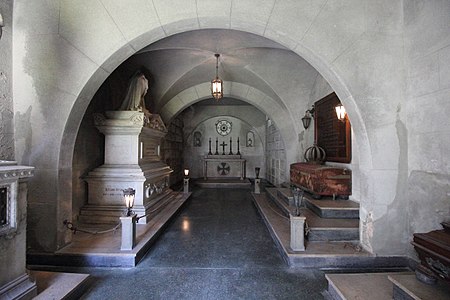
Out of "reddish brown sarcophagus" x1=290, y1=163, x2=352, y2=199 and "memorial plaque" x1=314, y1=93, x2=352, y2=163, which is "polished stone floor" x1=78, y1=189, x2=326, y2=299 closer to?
"reddish brown sarcophagus" x1=290, y1=163, x2=352, y2=199

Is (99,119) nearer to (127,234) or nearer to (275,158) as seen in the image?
(127,234)

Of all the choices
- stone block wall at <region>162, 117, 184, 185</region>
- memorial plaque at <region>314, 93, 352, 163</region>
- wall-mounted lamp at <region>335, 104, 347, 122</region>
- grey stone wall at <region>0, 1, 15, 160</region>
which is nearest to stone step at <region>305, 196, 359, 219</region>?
memorial plaque at <region>314, 93, 352, 163</region>

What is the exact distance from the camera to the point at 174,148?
9336 millimetres

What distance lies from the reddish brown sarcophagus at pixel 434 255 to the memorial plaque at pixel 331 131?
8.20 ft

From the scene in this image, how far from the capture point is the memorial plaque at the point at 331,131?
4251 millimetres

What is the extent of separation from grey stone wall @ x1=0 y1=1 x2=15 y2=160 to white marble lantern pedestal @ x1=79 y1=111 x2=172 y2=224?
1.42 metres

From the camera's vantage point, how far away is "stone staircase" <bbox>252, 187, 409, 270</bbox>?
266cm

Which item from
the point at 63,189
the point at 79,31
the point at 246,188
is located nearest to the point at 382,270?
the point at 63,189

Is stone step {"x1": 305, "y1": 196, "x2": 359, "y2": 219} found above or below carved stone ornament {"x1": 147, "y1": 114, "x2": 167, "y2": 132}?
below

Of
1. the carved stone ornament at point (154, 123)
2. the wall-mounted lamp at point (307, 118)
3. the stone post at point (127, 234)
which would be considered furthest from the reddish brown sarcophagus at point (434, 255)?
the carved stone ornament at point (154, 123)

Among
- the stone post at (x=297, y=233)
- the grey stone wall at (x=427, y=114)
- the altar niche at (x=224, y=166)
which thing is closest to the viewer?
the grey stone wall at (x=427, y=114)

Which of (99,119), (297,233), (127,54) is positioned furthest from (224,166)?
(127,54)

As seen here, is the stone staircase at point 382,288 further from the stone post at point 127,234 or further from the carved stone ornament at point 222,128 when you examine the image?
the carved stone ornament at point 222,128

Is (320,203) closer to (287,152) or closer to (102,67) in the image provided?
(287,152)
